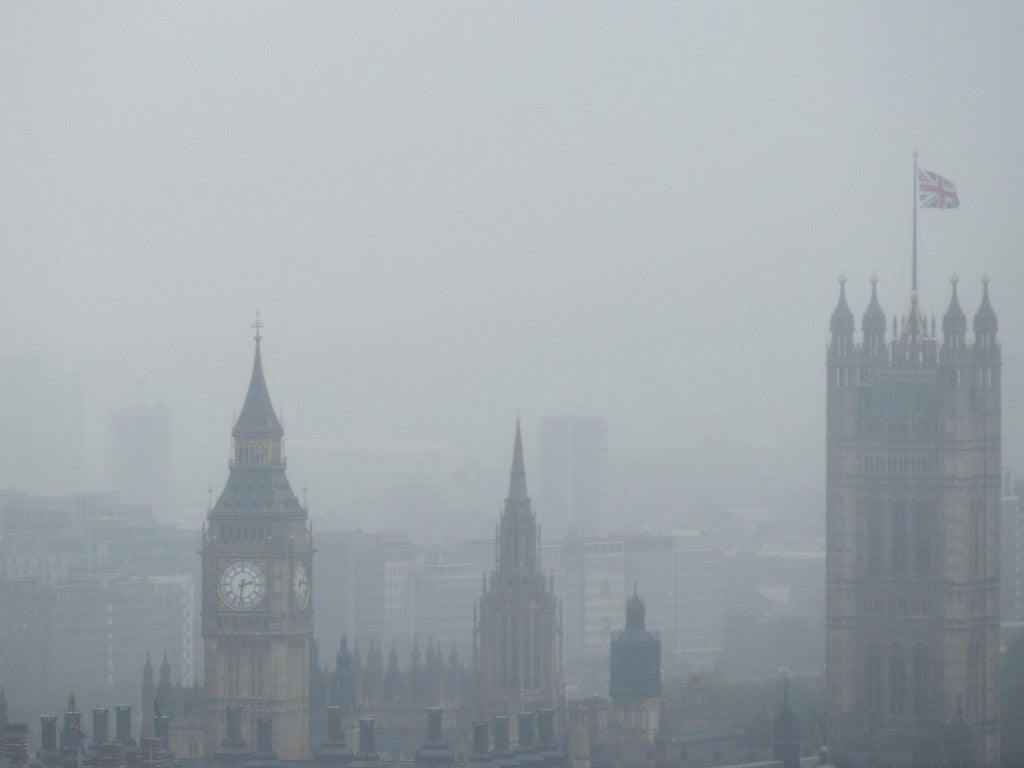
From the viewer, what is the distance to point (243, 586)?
12000 centimetres

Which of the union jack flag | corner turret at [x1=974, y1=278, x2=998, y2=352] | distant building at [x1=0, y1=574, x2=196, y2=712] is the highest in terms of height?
the union jack flag

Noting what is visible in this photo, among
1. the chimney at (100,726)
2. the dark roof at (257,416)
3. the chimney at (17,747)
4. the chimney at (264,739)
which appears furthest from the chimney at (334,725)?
the dark roof at (257,416)

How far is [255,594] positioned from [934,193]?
103 ft

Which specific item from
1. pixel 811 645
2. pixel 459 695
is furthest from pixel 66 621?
pixel 459 695

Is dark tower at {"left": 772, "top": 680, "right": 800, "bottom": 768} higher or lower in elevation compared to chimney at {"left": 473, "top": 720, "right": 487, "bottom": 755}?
lower

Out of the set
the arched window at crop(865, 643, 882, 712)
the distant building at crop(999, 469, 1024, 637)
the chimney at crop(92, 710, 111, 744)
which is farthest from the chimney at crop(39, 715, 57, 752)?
the distant building at crop(999, 469, 1024, 637)

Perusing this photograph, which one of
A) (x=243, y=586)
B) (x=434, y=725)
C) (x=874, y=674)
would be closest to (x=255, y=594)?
(x=243, y=586)

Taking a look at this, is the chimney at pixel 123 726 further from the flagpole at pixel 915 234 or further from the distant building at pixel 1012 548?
the distant building at pixel 1012 548

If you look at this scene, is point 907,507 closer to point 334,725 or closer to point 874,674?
point 874,674

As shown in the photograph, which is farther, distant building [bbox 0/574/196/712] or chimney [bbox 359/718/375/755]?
distant building [bbox 0/574/196/712]

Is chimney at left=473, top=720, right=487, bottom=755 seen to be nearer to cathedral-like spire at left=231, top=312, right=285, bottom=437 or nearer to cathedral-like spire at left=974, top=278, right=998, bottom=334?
cathedral-like spire at left=231, top=312, right=285, bottom=437

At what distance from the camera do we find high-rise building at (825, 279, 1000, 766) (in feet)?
444

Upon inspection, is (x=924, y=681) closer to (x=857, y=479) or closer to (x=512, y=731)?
(x=857, y=479)

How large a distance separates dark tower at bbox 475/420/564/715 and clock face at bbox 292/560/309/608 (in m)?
11.3
